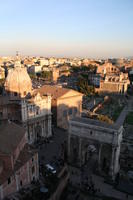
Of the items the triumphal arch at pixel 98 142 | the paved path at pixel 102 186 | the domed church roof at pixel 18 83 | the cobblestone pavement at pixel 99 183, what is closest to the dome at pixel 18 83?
the domed church roof at pixel 18 83

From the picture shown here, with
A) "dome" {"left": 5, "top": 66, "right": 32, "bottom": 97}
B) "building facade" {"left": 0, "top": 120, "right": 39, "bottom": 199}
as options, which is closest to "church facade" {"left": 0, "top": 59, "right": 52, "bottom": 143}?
"dome" {"left": 5, "top": 66, "right": 32, "bottom": 97}

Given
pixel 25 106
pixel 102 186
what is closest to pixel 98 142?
pixel 102 186

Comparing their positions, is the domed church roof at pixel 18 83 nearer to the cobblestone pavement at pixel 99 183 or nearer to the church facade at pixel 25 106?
the church facade at pixel 25 106

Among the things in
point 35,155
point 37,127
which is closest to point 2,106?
point 37,127

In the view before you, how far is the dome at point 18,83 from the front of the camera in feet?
140

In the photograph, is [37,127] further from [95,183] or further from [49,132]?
[95,183]

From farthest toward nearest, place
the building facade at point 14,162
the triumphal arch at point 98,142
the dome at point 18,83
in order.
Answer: the dome at point 18,83 < the triumphal arch at point 98,142 < the building facade at point 14,162

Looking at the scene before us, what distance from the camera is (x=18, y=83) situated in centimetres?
4266

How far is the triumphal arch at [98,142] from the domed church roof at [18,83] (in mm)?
15902

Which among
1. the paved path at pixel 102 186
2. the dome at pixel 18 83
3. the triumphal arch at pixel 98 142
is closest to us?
the paved path at pixel 102 186

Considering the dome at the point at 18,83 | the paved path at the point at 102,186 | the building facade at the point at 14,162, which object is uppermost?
the dome at the point at 18,83

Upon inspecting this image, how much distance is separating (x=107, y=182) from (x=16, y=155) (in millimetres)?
15474

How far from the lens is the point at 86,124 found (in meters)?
31.7

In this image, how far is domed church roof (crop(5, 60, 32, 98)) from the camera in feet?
140
